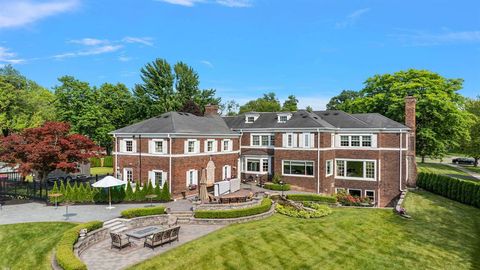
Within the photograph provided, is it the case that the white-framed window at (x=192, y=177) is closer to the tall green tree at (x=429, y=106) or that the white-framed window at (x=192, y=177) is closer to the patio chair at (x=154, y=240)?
the patio chair at (x=154, y=240)

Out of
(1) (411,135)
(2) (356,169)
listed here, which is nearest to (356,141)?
(2) (356,169)

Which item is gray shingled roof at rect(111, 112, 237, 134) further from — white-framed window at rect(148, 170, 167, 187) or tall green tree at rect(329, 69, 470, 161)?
tall green tree at rect(329, 69, 470, 161)

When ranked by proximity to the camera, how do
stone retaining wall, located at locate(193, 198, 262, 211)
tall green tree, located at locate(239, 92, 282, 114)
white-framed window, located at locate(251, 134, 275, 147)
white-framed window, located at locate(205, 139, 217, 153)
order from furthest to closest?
1. tall green tree, located at locate(239, 92, 282, 114)
2. white-framed window, located at locate(251, 134, 275, 147)
3. white-framed window, located at locate(205, 139, 217, 153)
4. stone retaining wall, located at locate(193, 198, 262, 211)

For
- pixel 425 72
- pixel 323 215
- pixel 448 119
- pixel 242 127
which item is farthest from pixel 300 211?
pixel 425 72

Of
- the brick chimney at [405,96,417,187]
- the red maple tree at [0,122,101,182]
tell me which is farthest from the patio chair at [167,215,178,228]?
the brick chimney at [405,96,417,187]

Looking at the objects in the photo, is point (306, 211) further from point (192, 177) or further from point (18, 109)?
point (18, 109)

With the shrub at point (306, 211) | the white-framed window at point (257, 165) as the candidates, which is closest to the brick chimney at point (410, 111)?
the white-framed window at point (257, 165)
